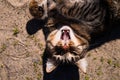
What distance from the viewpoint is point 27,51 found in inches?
131

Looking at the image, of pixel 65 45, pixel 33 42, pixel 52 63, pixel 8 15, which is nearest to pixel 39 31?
pixel 33 42

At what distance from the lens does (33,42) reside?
3318mm

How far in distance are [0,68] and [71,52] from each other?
0.96 meters

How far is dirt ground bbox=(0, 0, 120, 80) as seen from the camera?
10.9ft

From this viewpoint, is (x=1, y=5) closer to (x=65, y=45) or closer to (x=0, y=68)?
(x=0, y=68)

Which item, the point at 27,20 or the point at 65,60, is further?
the point at 27,20

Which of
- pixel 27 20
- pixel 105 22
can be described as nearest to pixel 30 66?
pixel 27 20

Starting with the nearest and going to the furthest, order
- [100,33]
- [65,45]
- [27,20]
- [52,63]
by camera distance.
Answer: [65,45]
[52,63]
[100,33]
[27,20]

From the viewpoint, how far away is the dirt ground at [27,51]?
331 cm

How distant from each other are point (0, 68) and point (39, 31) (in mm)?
541

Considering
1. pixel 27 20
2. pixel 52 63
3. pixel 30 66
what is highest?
pixel 27 20

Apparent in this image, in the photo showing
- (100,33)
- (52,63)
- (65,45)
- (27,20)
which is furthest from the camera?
(27,20)

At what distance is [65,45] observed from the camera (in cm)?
260

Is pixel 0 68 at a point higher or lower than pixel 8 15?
lower
